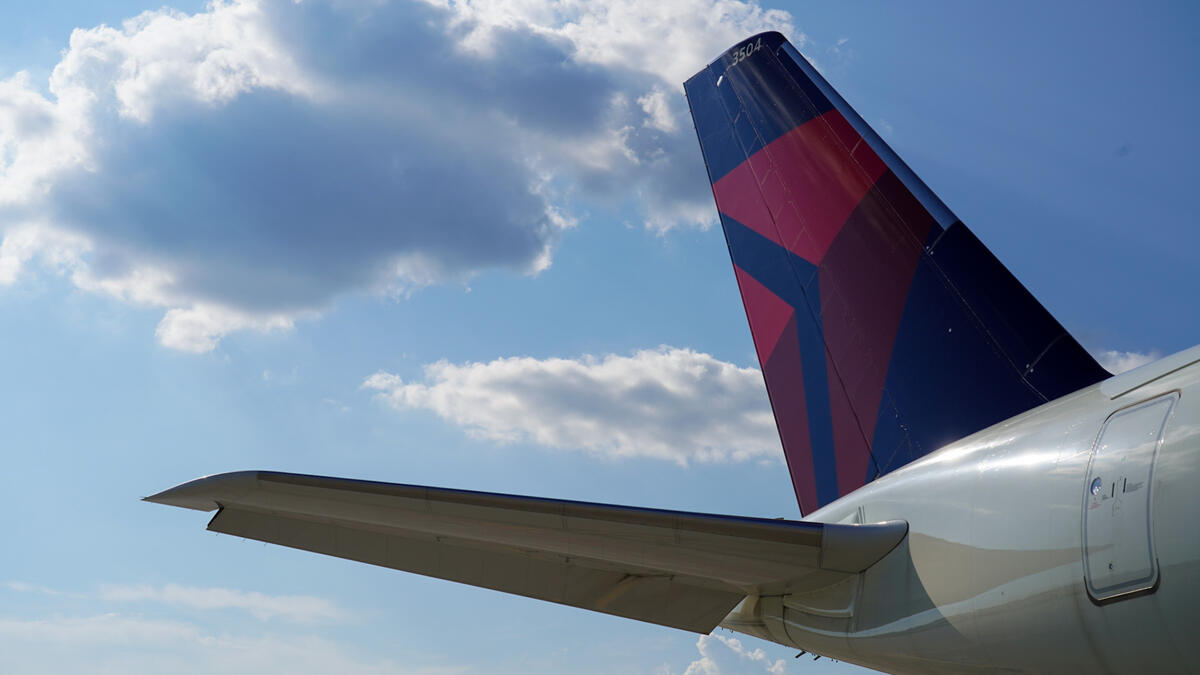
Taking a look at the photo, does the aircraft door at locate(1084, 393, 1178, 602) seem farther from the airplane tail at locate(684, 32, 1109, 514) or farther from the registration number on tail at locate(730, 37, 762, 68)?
the registration number on tail at locate(730, 37, 762, 68)

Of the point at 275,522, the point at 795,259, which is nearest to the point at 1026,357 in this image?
the point at 795,259

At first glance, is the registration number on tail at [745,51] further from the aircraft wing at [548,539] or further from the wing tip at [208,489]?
the wing tip at [208,489]

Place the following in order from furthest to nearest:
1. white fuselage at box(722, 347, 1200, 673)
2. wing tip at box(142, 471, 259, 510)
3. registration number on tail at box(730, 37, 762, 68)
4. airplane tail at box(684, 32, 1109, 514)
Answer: registration number on tail at box(730, 37, 762, 68) → airplane tail at box(684, 32, 1109, 514) → wing tip at box(142, 471, 259, 510) → white fuselage at box(722, 347, 1200, 673)

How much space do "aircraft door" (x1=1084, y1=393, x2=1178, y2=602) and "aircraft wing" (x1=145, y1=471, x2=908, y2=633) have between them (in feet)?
5.76

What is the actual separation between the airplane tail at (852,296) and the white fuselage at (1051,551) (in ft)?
3.54

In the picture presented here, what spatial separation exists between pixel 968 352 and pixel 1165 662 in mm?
3892

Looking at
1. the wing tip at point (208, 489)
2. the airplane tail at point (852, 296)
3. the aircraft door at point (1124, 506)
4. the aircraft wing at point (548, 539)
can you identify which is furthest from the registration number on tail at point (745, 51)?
the wing tip at point (208, 489)

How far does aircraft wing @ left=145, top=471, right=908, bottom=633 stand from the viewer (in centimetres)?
628

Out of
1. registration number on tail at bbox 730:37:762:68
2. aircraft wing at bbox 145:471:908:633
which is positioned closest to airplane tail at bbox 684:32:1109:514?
registration number on tail at bbox 730:37:762:68

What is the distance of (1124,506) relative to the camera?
502cm

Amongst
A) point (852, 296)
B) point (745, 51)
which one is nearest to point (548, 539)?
point (852, 296)

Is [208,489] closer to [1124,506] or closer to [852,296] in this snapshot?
[1124,506]

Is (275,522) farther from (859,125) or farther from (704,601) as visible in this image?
(859,125)

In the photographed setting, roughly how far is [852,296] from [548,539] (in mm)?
4536
